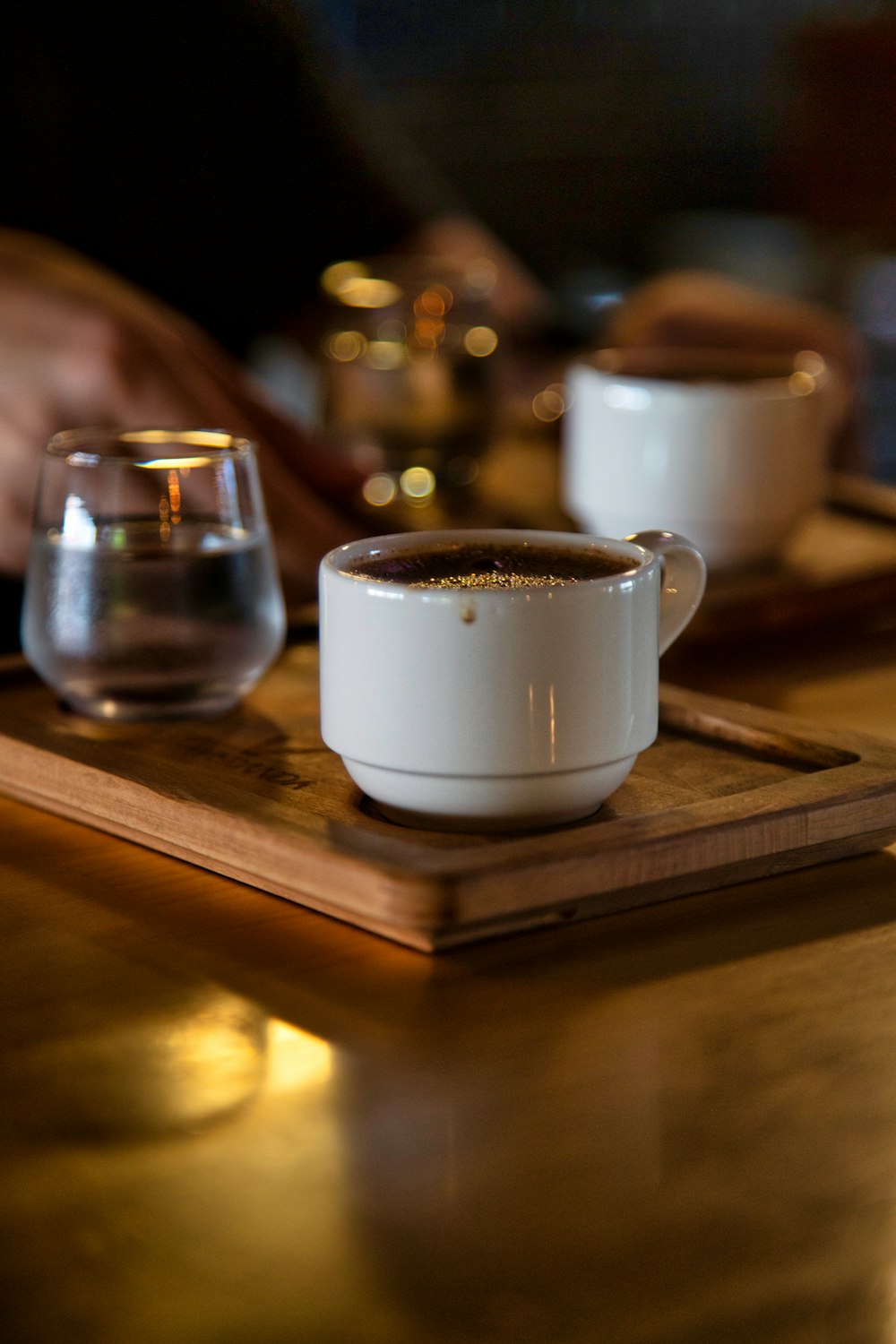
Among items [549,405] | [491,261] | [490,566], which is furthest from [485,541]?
[491,261]

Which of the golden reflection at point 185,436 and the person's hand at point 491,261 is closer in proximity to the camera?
the golden reflection at point 185,436

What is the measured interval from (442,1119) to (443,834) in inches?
5.1

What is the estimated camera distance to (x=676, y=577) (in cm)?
55

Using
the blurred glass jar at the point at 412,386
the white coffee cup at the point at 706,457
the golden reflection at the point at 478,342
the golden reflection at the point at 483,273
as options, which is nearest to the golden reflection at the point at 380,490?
the blurred glass jar at the point at 412,386

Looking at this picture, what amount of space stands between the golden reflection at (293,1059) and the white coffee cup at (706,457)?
512mm

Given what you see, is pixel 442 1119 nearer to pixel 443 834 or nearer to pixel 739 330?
pixel 443 834

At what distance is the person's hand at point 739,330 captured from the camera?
1.30 meters

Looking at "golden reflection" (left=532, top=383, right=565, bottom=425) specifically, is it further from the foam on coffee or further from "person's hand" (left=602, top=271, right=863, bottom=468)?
the foam on coffee

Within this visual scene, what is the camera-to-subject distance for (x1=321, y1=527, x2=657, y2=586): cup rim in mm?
473

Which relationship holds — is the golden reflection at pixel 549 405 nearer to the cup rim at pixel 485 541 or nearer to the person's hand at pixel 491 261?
the person's hand at pixel 491 261

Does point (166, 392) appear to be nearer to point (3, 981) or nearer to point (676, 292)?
point (3, 981)

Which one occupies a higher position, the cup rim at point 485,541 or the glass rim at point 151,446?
the glass rim at point 151,446

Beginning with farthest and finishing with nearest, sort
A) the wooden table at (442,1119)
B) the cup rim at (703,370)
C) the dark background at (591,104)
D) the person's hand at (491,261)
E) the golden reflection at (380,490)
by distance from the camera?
the dark background at (591,104)
the person's hand at (491,261)
the golden reflection at (380,490)
the cup rim at (703,370)
the wooden table at (442,1119)

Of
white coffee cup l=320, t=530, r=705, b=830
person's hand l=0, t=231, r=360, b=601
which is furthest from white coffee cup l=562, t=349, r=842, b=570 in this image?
white coffee cup l=320, t=530, r=705, b=830
